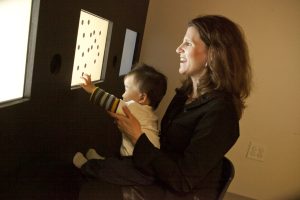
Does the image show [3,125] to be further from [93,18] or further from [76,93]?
[93,18]

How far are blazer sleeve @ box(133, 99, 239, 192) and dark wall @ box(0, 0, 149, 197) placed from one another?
13.6 inches

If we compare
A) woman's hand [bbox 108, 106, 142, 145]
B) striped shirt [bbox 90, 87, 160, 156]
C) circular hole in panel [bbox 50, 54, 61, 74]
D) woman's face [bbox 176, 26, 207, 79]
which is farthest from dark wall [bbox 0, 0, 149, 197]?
woman's face [bbox 176, 26, 207, 79]

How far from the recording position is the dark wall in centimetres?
90

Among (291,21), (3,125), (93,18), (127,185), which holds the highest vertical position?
(291,21)

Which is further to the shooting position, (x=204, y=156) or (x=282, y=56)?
(x=282, y=56)

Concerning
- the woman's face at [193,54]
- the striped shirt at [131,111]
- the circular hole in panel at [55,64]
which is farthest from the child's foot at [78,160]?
the woman's face at [193,54]

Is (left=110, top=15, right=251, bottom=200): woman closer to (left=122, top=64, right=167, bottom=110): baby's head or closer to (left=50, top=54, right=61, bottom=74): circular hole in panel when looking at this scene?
(left=122, top=64, right=167, bottom=110): baby's head

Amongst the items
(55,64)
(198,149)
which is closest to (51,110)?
(55,64)

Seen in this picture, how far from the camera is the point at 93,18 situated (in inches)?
53.6

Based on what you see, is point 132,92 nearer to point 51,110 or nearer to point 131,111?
point 131,111

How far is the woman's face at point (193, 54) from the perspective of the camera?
1186mm

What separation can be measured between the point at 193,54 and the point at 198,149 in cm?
40

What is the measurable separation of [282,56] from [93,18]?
1.45m

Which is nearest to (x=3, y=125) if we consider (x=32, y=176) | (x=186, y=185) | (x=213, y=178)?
(x=32, y=176)
